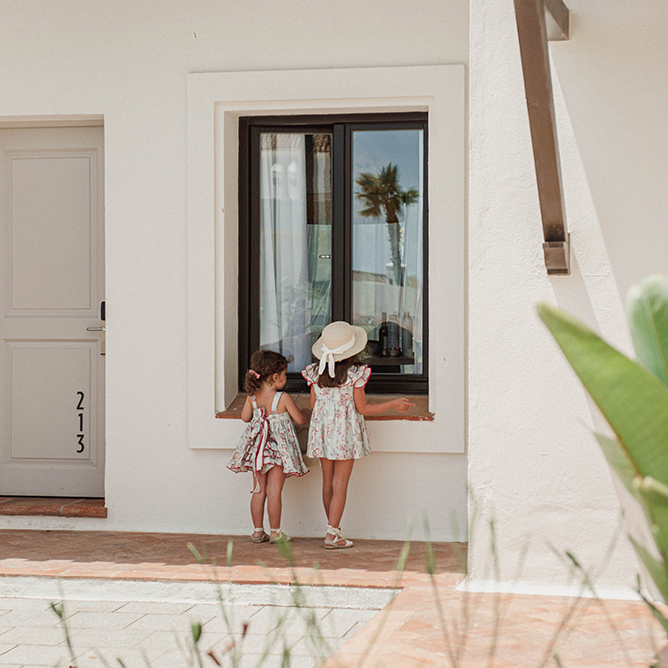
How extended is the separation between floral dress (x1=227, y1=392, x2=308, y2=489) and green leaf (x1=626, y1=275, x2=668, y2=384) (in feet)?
13.5

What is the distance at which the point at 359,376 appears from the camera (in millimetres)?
5000

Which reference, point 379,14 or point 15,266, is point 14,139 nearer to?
point 15,266

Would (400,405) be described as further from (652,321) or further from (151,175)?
(652,321)

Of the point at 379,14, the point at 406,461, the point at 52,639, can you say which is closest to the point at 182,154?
the point at 379,14

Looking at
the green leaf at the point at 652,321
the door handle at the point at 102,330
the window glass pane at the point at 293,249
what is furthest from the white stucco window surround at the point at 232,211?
the green leaf at the point at 652,321

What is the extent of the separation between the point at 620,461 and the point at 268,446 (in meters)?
4.19

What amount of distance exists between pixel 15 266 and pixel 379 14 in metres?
2.90

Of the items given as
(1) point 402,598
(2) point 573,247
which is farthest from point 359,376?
(2) point 573,247

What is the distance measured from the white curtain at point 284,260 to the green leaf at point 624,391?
4.86 meters

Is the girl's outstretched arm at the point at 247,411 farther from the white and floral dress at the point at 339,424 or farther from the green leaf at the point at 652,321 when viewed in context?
the green leaf at the point at 652,321

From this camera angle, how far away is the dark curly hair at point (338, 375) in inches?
195

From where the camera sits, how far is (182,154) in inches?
211

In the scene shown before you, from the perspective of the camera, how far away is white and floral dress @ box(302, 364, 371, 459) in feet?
16.1

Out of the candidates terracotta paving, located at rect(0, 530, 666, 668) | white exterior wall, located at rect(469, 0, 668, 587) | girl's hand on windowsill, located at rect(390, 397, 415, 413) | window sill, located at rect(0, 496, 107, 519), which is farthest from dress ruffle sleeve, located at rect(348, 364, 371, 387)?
window sill, located at rect(0, 496, 107, 519)
